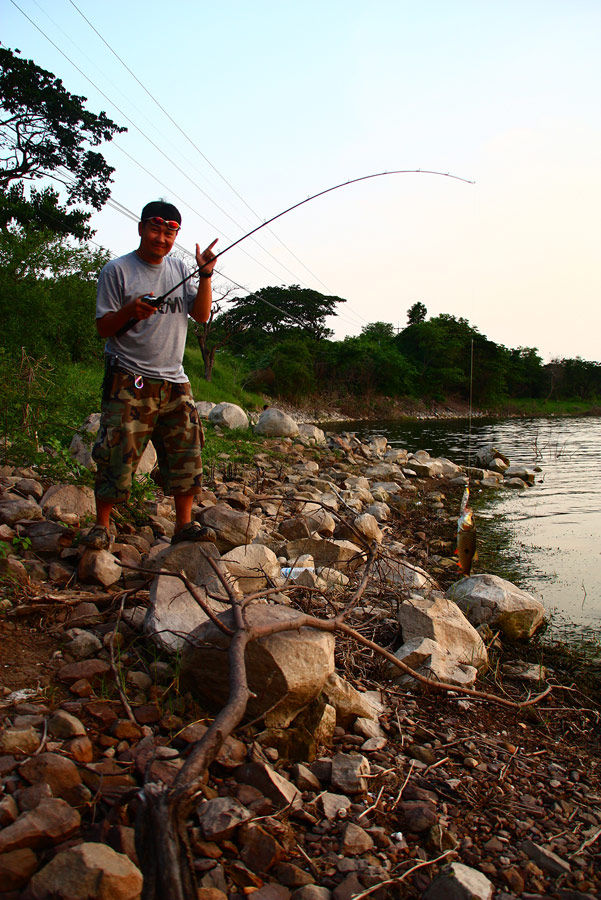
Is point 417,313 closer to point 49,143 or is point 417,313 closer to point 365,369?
point 365,369

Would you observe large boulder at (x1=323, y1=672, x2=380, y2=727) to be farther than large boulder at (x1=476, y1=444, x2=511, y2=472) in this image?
No

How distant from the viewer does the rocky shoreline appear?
152 cm

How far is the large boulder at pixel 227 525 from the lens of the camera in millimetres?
3443

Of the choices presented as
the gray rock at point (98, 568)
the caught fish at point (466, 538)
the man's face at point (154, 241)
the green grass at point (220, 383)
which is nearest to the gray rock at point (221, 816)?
the gray rock at point (98, 568)

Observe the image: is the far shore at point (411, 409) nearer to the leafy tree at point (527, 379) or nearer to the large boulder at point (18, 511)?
the leafy tree at point (527, 379)

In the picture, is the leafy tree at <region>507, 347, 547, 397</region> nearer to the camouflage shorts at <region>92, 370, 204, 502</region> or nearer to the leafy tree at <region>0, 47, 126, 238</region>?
the leafy tree at <region>0, 47, 126, 238</region>

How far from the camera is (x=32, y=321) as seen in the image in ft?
39.5

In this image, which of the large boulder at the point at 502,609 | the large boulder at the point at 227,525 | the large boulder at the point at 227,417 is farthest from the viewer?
the large boulder at the point at 227,417

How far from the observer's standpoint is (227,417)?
13539mm

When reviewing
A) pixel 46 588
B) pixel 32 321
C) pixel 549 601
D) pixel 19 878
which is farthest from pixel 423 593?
pixel 32 321

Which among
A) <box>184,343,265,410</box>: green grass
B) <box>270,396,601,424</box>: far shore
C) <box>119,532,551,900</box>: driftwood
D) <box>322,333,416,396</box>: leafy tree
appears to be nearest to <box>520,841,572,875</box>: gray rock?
<box>119,532,551,900</box>: driftwood

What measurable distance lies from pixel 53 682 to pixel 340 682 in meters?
1.05

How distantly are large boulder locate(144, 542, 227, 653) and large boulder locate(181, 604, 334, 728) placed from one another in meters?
0.13

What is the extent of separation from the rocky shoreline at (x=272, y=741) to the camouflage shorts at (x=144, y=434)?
1.31ft
